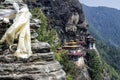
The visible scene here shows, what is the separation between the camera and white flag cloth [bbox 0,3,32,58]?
15.1 metres

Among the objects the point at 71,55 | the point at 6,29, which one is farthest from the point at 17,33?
the point at 71,55

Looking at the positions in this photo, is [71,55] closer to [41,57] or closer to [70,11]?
[70,11]

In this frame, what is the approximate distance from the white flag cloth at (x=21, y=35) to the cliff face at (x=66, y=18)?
90968 mm

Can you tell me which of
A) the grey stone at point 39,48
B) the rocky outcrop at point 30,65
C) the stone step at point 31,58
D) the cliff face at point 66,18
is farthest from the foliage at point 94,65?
the stone step at point 31,58

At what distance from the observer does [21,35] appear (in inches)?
607

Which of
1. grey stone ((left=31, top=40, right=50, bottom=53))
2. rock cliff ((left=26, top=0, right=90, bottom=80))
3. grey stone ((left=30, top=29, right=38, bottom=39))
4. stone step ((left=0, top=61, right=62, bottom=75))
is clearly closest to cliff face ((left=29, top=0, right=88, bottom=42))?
rock cliff ((left=26, top=0, right=90, bottom=80))

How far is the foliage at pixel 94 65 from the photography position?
3955 inches

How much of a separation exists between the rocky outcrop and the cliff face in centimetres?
9123

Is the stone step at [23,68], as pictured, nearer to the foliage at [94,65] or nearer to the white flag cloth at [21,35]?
the white flag cloth at [21,35]

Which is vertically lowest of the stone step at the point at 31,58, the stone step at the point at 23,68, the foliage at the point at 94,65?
the foliage at the point at 94,65

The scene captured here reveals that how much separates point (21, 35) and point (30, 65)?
1.18 m

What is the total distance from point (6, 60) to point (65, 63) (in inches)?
2091

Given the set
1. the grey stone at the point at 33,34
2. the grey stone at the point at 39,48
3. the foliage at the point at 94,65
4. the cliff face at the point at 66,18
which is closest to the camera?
the grey stone at the point at 39,48

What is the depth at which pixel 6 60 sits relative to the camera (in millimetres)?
14781
